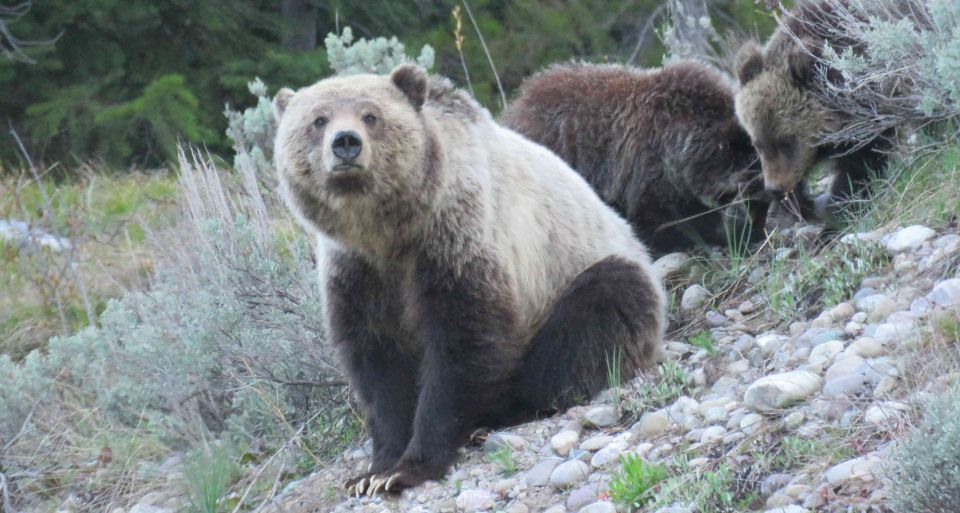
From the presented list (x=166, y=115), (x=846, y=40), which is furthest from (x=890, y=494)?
(x=166, y=115)

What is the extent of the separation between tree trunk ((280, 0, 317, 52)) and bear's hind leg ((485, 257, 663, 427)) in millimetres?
8913

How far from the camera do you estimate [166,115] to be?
13.4 meters

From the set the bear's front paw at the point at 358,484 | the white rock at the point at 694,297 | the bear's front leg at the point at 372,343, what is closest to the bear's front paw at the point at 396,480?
the bear's front paw at the point at 358,484

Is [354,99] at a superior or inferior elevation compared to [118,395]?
superior

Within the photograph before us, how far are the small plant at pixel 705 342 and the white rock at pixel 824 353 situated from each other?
64cm

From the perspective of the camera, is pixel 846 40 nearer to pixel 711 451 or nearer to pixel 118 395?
pixel 711 451

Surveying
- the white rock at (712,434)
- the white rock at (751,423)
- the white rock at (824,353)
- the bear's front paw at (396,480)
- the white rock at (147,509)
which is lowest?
the white rock at (147,509)

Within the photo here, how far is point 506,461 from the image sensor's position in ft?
16.9

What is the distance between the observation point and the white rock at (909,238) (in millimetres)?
5590

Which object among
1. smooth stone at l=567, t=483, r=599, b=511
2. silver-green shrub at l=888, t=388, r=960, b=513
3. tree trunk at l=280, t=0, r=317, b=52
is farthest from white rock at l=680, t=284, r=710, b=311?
tree trunk at l=280, t=0, r=317, b=52

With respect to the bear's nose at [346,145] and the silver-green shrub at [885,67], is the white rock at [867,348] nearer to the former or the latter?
the silver-green shrub at [885,67]

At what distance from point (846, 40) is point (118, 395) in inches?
157

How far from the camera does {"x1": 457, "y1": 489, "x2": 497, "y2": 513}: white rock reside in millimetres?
4914

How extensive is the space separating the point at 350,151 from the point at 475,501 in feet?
4.55
